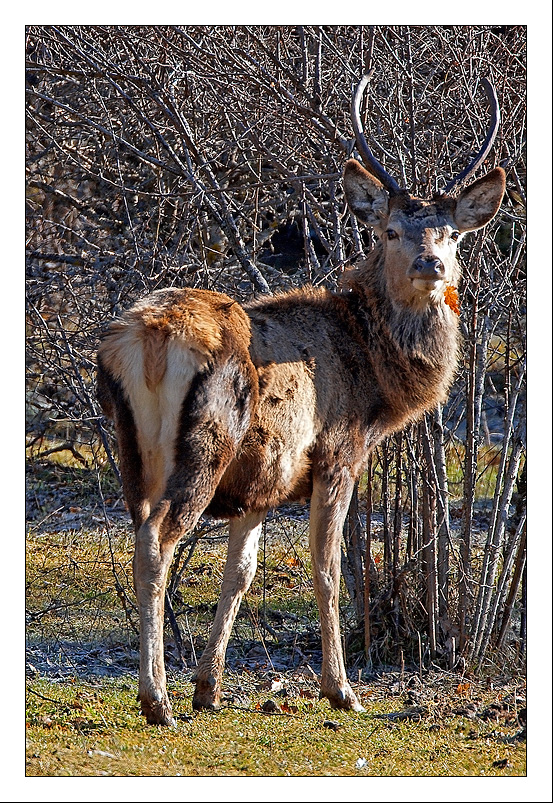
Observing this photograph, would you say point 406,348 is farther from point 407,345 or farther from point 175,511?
point 175,511

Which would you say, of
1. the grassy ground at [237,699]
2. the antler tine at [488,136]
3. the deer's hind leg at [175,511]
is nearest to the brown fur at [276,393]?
the deer's hind leg at [175,511]

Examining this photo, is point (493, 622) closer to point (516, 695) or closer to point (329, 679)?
Answer: point (516, 695)

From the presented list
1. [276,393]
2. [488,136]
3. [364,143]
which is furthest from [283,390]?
Answer: [488,136]

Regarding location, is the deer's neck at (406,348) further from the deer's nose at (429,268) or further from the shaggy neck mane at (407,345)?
the deer's nose at (429,268)

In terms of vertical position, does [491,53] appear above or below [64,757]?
above

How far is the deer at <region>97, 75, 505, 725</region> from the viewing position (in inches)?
227

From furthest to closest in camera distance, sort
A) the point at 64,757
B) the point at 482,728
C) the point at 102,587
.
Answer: the point at 102,587, the point at 482,728, the point at 64,757

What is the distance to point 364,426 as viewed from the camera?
6832 mm

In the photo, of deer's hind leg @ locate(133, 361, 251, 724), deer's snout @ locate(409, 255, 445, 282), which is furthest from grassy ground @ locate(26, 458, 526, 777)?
deer's snout @ locate(409, 255, 445, 282)

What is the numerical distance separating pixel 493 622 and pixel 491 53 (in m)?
4.43

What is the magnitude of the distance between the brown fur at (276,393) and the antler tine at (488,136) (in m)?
0.20

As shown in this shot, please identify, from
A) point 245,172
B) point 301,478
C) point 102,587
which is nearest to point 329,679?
point 301,478

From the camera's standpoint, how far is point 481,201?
6.76 meters

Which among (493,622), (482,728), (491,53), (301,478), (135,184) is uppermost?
(491,53)
